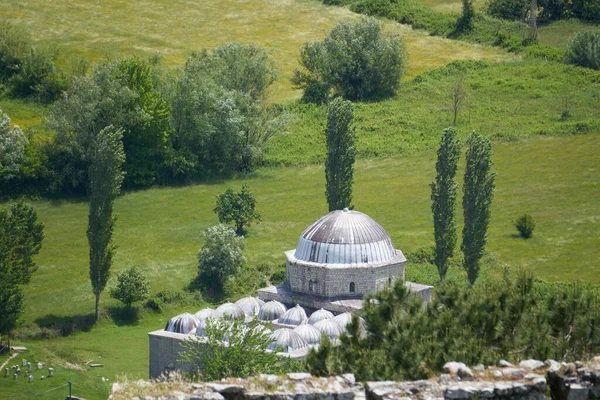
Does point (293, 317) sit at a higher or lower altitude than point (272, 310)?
higher

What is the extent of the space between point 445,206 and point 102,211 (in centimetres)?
2414

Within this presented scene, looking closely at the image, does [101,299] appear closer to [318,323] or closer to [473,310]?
[318,323]

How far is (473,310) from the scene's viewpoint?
50156mm

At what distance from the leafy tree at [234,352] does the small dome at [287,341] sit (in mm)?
609

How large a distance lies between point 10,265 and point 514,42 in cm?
8072

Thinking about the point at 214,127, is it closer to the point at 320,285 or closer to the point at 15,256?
the point at 15,256

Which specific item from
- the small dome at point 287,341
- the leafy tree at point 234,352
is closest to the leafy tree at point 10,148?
the leafy tree at point 234,352

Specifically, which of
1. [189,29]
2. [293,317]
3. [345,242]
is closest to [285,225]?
[345,242]

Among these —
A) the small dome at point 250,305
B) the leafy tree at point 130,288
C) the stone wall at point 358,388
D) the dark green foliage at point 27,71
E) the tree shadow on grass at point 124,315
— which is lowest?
the tree shadow on grass at point 124,315

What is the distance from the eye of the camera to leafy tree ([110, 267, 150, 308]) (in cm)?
8850

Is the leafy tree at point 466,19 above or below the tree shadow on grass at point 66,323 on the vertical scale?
above

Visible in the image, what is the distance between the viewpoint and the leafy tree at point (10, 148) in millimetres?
108562

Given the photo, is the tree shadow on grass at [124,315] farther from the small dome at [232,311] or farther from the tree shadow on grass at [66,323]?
the small dome at [232,311]

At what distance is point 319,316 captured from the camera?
76.9 metres
